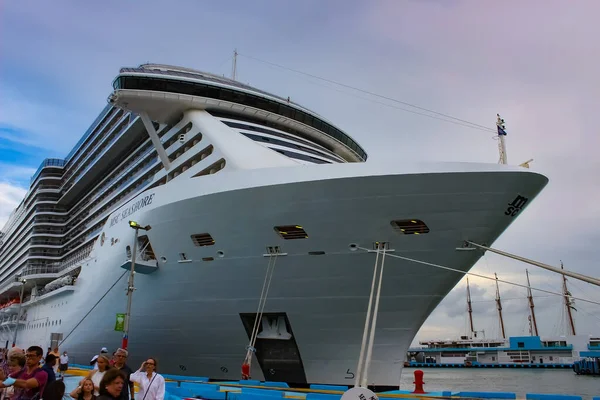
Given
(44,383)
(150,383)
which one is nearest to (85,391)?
(44,383)

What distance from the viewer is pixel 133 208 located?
16781mm

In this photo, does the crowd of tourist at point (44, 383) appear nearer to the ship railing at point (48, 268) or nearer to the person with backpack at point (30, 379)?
the person with backpack at point (30, 379)

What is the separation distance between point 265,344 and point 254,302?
4.40 ft

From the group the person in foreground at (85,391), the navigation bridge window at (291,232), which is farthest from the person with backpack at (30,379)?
the navigation bridge window at (291,232)

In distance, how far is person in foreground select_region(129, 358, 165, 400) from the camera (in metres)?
5.96

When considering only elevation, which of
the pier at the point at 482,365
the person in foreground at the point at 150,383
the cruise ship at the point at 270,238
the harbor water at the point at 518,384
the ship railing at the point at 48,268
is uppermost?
the ship railing at the point at 48,268

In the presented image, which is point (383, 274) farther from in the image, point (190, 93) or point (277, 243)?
point (190, 93)

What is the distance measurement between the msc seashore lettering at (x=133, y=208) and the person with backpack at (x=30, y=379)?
10685 millimetres

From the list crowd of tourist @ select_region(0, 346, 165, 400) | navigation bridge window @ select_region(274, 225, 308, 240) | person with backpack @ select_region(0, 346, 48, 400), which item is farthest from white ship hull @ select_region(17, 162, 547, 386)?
person with backpack @ select_region(0, 346, 48, 400)

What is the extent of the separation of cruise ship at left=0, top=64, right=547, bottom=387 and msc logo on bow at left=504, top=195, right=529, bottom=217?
1.2 inches

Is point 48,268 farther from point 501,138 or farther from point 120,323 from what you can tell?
point 501,138

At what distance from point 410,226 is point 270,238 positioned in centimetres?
344

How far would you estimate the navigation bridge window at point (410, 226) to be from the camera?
450 inches

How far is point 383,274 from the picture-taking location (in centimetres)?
1197
